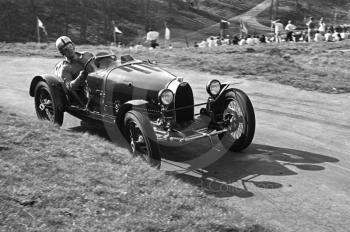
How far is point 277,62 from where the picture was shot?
15.2m

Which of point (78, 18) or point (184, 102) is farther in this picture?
point (78, 18)

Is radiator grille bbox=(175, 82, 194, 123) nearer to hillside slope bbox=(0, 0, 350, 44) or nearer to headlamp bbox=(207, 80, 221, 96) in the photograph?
headlamp bbox=(207, 80, 221, 96)

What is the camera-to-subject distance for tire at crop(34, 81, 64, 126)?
327 inches

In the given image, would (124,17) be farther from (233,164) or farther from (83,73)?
(233,164)

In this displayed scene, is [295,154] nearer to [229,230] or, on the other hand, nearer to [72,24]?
[229,230]

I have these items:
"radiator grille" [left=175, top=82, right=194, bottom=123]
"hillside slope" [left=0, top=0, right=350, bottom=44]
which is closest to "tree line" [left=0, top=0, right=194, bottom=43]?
"hillside slope" [left=0, top=0, right=350, bottom=44]

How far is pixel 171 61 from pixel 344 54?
6331 mm

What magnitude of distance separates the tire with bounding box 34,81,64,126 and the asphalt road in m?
0.50

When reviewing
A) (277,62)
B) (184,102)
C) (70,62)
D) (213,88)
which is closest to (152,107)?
(184,102)

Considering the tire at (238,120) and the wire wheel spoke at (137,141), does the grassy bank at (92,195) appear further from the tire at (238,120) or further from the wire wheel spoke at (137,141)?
the tire at (238,120)

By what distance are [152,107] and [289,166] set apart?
84.9 inches

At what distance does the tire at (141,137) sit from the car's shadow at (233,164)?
17.3 inches

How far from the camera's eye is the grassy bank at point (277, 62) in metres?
12.8

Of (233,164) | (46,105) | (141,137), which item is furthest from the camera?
(46,105)
